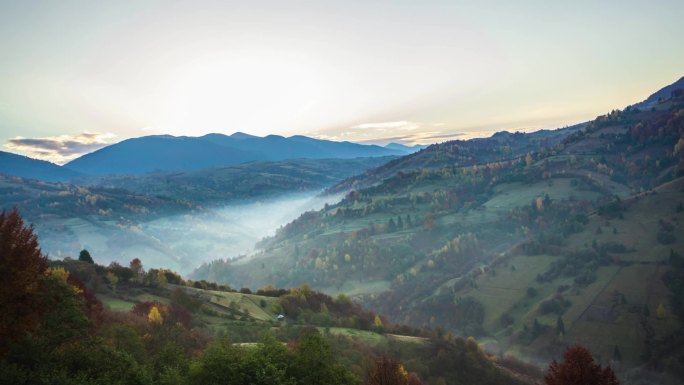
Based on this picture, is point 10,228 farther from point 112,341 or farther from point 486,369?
Answer: point 486,369

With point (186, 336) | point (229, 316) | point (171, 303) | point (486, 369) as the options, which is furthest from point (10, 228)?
point (486, 369)

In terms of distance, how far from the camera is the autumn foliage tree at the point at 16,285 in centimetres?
4072

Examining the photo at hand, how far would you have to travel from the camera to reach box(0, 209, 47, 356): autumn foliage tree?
40.7 metres

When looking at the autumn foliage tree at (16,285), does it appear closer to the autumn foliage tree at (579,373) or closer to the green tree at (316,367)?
the green tree at (316,367)

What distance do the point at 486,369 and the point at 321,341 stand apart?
101m

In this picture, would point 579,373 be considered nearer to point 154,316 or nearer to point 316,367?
point 316,367

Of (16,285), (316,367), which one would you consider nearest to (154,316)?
(16,285)

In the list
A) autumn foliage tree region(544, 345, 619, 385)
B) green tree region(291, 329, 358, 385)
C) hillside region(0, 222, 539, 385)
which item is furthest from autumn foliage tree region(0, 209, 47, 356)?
autumn foliage tree region(544, 345, 619, 385)

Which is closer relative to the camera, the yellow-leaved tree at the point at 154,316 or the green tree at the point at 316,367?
the green tree at the point at 316,367

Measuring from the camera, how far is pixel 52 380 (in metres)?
35.1

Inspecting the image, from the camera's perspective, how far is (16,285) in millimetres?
42531

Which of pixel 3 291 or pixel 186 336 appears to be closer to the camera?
pixel 3 291

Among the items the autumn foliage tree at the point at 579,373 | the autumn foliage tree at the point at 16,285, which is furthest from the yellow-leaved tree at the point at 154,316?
the autumn foliage tree at the point at 579,373

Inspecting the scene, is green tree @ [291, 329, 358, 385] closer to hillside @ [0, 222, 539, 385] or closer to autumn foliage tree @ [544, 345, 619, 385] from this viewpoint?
hillside @ [0, 222, 539, 385]
